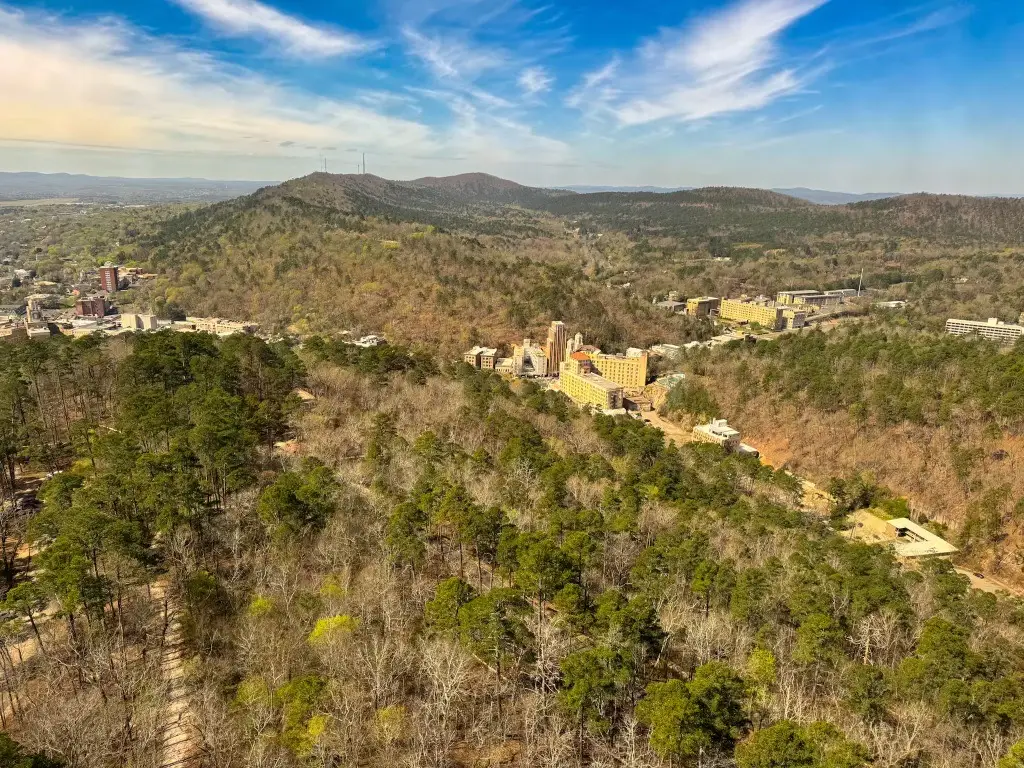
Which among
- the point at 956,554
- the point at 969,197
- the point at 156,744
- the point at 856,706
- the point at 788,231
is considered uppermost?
the point at 969,197

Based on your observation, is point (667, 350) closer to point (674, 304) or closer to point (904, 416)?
point (904, 416)

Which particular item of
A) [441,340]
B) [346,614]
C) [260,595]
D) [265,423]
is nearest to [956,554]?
[346,614]

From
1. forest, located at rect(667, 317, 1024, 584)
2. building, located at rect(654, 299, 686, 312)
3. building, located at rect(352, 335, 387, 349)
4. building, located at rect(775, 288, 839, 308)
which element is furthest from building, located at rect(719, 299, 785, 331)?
building, located at rect(352, 335, 387, 349)

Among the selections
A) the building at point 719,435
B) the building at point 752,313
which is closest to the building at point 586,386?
the building at point 719,435

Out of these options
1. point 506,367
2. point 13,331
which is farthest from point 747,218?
point 13,331

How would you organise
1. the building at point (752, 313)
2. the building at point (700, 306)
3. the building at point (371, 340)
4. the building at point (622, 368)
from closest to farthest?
1. the building at point (371, 340)
2. the building at point (622, 368)
3. the building at point (752, 313)
4. the building at point (700, 306)

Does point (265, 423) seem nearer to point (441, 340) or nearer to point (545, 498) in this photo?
point (545, 498)

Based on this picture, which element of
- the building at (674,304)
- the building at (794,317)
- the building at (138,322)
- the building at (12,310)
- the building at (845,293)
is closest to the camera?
the building at (138,322)

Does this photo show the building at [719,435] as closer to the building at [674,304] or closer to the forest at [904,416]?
the forest at [904,416]
